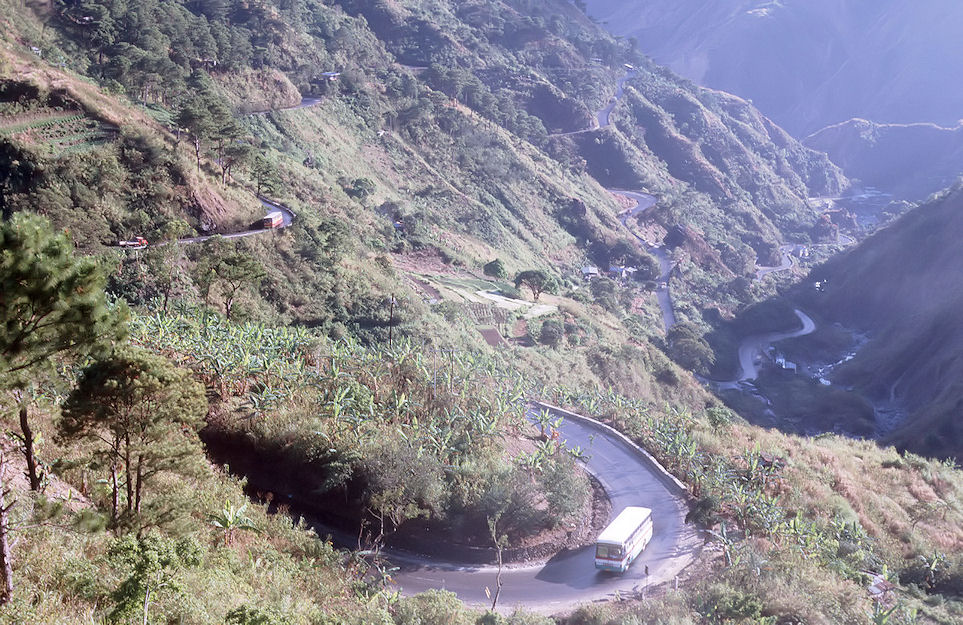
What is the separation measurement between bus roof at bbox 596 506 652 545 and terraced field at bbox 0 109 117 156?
2731cm

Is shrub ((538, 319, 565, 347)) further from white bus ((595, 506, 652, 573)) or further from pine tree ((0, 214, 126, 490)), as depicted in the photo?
pine tree ((0, 214, 126, 490))

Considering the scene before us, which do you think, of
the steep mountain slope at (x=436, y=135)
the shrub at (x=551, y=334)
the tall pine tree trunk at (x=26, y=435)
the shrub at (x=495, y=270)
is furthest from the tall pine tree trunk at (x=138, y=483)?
the shrub at (x=495, y=270)

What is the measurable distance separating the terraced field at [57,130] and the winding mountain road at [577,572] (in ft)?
81.5

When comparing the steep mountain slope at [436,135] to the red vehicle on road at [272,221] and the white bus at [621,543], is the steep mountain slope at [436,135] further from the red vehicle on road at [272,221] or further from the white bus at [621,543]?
the white bus at [621,543]

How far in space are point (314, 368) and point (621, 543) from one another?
10.0m

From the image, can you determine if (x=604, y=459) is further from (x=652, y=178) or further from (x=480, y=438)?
(x=652, y=178)

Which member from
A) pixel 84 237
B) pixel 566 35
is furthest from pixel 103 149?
pixel 566 35

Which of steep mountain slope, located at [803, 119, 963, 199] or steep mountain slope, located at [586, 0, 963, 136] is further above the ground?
steep mountain slope, located at [586, 0, 963, 136]

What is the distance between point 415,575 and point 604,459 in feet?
29.8

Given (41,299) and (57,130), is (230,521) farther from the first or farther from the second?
(57,130)

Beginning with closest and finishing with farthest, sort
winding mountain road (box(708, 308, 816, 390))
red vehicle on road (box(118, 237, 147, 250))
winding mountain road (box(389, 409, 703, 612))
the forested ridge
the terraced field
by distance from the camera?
the forested ridge < winding mountain road (box(389, 409, 703, 612)) < red vehicle on road (box(118, 237, 147, 250)) < the terraced field < winding mountain road (box(708, 308, 816, 390))

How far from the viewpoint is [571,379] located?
38.7 m

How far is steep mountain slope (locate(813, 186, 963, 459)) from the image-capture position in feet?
140

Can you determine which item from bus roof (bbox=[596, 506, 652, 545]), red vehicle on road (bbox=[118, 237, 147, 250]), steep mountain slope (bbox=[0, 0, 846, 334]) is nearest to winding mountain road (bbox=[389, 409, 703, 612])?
bus roof (bbox=[596, 506, 652, 545])
